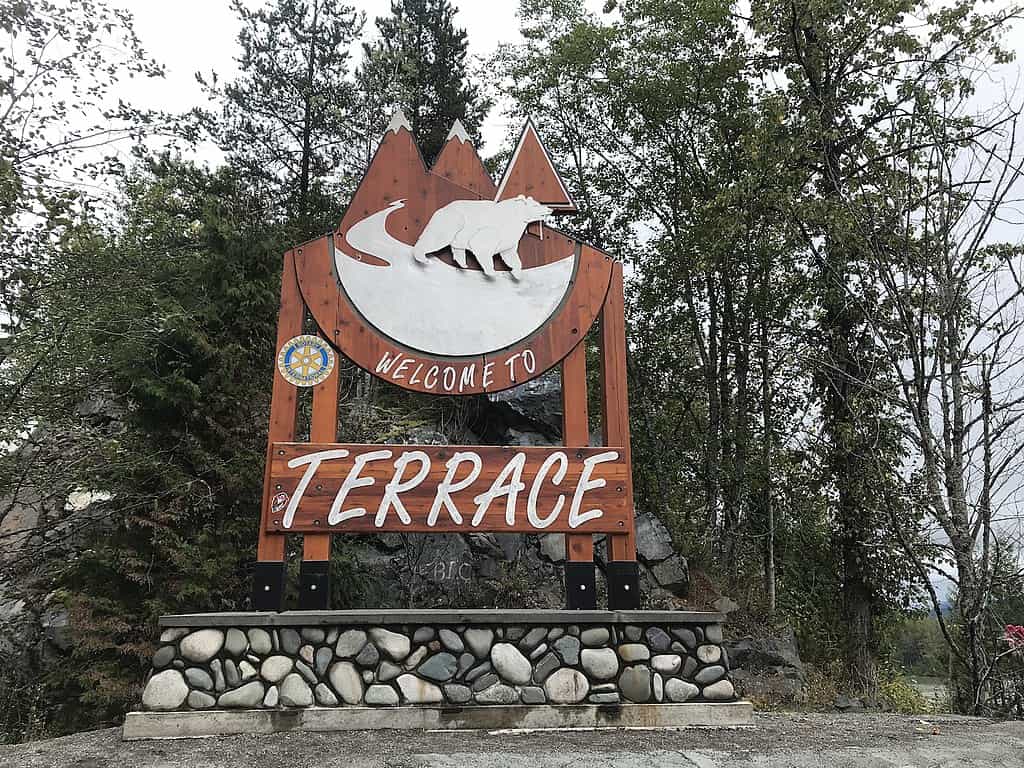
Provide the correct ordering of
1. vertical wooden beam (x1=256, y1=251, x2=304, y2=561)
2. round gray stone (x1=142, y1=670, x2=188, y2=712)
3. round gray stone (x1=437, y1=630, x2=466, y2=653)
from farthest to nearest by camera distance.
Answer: vertical wooden beam (x1=256, y1=251, x2=304, y2=561) → round gray stone (x1=437, y1=630, x2=466, y2=653) → round gray stone (x1=142, y1=670, x2=188, y2=712)

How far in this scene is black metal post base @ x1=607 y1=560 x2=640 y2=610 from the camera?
503 cm

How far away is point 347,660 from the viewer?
455 centimetres

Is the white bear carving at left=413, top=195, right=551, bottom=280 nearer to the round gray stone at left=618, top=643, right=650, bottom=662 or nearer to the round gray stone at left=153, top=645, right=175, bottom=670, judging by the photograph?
the round gray stone at left=618, top=643, right=650, bottom=662

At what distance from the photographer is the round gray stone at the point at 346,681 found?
14.6 ft

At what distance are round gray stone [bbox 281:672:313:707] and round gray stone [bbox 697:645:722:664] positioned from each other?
247cm

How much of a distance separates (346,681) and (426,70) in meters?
15.3

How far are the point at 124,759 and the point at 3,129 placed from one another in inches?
233

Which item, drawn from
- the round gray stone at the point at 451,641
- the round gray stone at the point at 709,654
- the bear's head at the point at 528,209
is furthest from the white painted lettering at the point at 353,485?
the round gray stone at the point at 709,654

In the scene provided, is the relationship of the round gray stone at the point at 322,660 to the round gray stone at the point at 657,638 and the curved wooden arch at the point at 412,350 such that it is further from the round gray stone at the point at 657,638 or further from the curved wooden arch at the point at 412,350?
Result: the round gray stone at the point at 657,638

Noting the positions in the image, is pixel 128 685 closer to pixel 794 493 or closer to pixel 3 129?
pixel 3 129

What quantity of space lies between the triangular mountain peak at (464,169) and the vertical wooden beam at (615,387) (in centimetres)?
122

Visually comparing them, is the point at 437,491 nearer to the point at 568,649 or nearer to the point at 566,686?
the point at 568,649

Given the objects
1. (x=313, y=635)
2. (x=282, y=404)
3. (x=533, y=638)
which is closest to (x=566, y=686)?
(x=533, y=638)

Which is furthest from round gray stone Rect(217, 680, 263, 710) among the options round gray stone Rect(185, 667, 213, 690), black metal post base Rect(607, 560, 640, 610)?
black metal post base Rect(607, 560, 640, 610)
